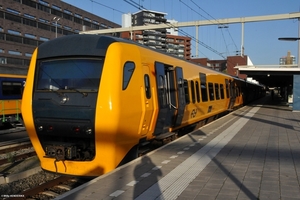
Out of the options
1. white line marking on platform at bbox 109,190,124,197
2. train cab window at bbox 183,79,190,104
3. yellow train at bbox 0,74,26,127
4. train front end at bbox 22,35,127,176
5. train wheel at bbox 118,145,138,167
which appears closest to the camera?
white line marking on platform at bbox 109,190,124,197

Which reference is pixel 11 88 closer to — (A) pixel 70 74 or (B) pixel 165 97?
(B) pixel 165 97

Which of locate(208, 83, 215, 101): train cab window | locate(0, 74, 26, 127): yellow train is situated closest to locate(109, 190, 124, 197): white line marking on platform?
locate(208, 83, 215, 101): train cab window

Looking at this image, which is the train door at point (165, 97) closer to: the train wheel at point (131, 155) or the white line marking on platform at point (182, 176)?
the train wheel at point (131, 155)

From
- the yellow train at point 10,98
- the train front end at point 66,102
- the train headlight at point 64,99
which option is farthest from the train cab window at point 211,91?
the yellow train at point 10,98

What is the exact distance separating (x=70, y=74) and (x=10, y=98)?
11.6m

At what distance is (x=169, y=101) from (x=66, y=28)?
219 ft

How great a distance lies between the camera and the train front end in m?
6.43

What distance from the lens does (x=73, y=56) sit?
22.5ft

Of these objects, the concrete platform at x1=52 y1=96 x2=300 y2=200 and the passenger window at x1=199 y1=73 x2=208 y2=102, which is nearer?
the concrete platform at x1=52 y1=96 x2=300 y2=200

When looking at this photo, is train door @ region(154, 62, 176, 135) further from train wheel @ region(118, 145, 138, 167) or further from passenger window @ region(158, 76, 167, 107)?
train wheel @ region(118, 145, 138, 167)

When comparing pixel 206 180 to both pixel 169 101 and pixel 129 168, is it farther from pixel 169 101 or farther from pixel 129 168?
pixel 169 101

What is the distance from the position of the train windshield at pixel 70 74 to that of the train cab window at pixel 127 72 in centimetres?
52

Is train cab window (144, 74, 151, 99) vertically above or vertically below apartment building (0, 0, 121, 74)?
below

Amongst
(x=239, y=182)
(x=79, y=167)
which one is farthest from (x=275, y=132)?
(x=79, y=167)
